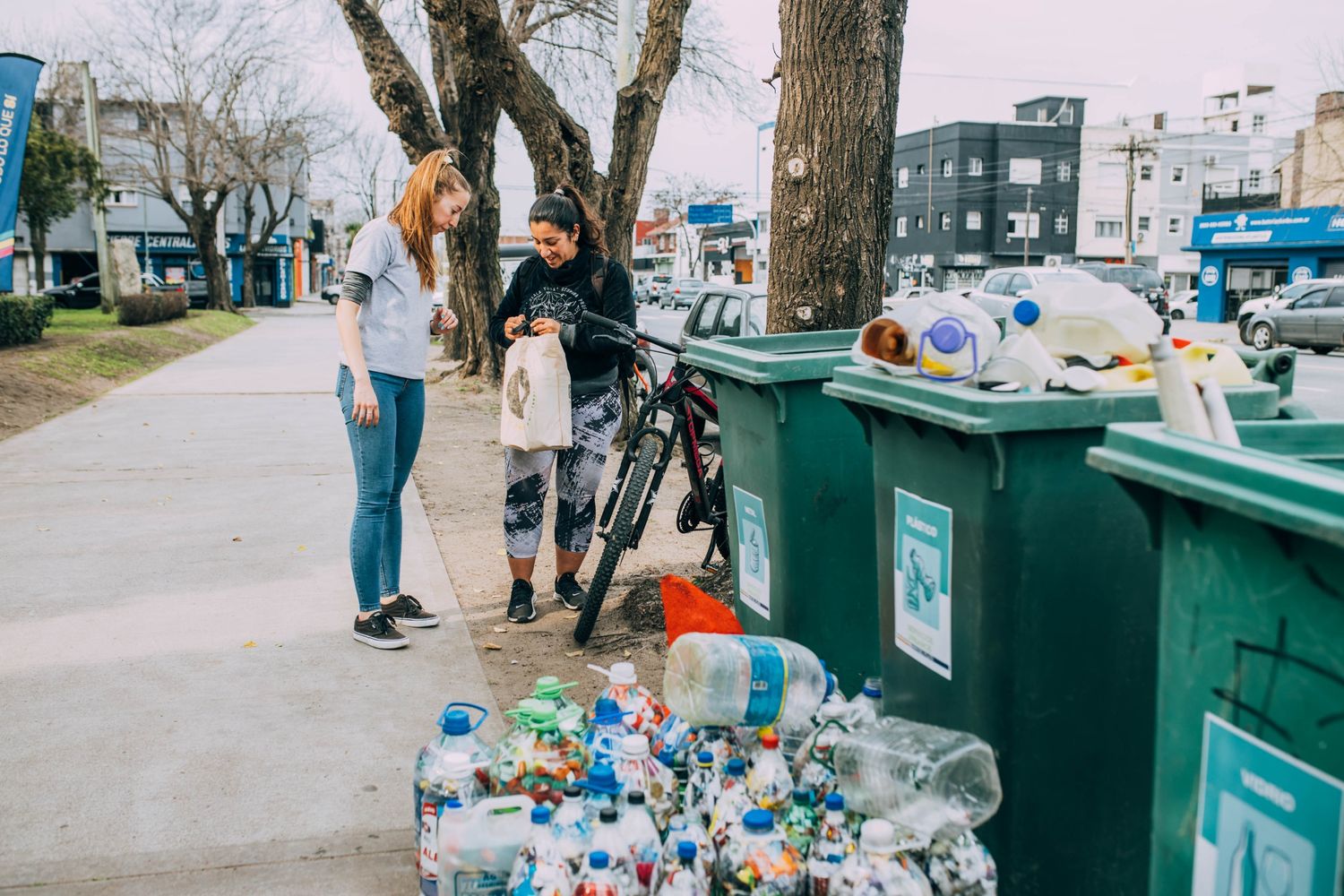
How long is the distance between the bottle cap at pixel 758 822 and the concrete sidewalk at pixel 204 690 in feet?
3.36

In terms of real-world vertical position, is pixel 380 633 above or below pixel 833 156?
below

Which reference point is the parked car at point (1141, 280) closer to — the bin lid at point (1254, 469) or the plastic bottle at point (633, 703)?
the plastic bottle at point (633, 703)

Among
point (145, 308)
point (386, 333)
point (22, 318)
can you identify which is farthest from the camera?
point (145, 308)

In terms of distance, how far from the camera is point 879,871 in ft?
7.86

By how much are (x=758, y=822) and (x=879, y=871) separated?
0.90 feet

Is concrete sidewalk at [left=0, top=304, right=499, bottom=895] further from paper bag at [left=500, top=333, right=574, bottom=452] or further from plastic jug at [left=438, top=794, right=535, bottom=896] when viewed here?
paper bag at [left=500, top=333, right=574, bottom=452]

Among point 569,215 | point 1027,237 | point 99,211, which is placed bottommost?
point 569,215

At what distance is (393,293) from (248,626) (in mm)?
1728

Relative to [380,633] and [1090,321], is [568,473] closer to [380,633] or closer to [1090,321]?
[380,633]

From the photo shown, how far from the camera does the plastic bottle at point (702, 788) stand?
9.02 ft

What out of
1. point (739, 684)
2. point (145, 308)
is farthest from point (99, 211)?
point (739, 684)

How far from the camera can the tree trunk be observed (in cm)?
475

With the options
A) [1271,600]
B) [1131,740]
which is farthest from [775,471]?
[1271,600]

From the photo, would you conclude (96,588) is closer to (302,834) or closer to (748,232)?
(302,834)
